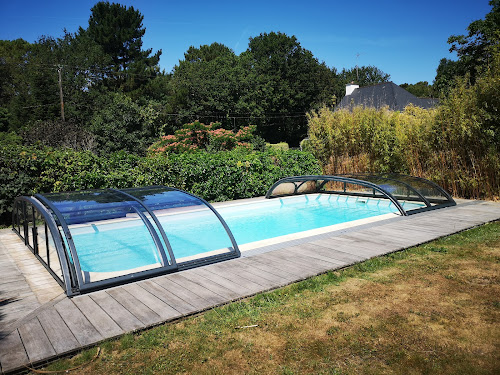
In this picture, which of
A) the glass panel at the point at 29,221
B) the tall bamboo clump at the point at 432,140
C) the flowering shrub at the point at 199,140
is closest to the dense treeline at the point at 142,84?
the flowering shrub at the point at 199,140

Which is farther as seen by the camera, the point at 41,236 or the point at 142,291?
the point at 41,236

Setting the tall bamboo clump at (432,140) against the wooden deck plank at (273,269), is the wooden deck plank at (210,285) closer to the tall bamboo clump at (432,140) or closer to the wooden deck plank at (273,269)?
the wooden deck plank at (273,269)

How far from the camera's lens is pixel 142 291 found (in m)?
4.55

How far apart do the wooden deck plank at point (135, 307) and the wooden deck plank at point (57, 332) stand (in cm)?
62

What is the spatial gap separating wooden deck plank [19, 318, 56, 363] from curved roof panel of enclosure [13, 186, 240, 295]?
77 cm

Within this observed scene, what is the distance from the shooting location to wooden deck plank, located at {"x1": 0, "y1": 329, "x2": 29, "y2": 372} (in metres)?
3.01

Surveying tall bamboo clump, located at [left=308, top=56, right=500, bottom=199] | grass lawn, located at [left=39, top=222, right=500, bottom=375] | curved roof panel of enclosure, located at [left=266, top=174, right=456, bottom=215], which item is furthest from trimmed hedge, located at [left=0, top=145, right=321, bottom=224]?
grass lawn, located at [left=39, top=222, right=500, bottom=375]

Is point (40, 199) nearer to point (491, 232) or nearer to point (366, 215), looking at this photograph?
point (366, 215)

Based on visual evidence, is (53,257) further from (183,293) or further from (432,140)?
(432,140)

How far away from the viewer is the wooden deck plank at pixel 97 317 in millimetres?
3566

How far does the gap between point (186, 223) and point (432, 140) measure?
26.3 feet

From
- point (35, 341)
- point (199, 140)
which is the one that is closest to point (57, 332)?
point (35, 341)

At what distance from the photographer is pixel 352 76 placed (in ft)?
241

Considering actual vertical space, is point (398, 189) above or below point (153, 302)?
above
